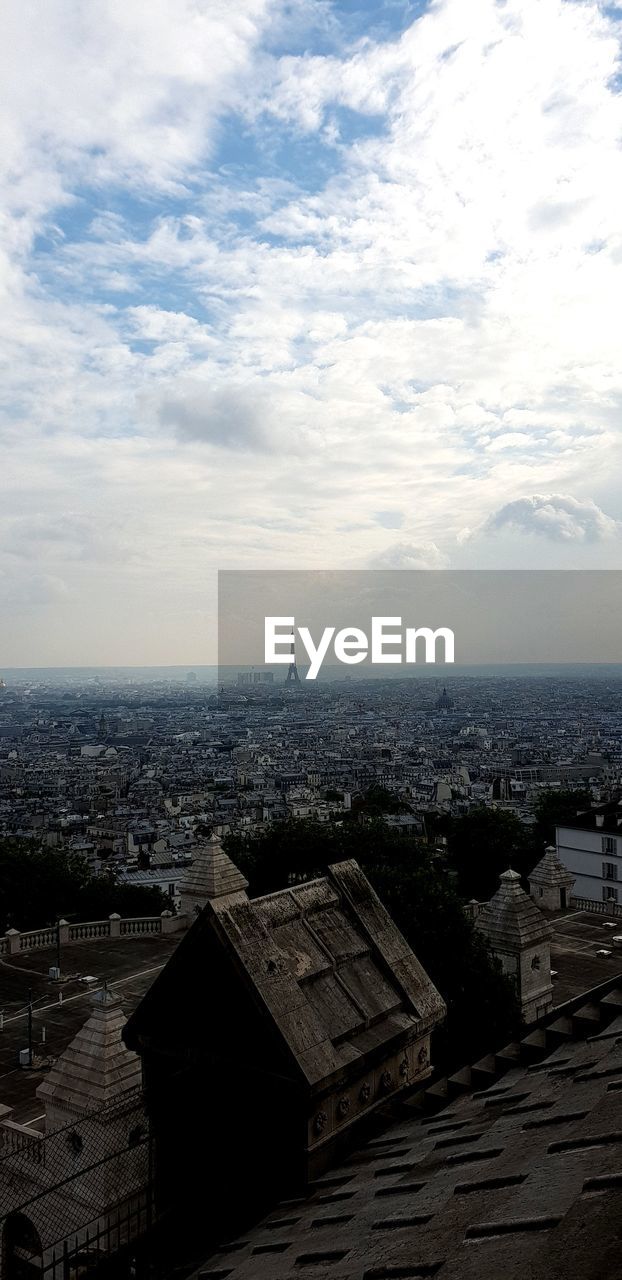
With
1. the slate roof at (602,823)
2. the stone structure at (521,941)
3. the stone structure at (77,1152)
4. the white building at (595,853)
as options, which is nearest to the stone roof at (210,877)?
the stone structure at (521,941)

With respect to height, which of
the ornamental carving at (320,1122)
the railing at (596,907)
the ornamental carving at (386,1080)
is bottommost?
the railing at (596,907)

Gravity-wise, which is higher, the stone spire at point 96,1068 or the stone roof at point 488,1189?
the stone roof at point 488,1189

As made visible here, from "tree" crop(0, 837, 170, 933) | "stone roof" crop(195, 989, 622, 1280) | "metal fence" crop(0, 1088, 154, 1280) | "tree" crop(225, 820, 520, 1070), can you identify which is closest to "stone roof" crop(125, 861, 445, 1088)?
"stone roof" crop(195, 989, 622, 1280)

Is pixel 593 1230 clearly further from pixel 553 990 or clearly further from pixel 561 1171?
pixel 553 990

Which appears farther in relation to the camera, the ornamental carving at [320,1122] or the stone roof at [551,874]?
the stone roof at [551,874]

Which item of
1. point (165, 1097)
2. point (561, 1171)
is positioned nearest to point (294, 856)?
point (165, 1097)

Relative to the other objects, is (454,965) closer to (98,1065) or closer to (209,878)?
(209,878)

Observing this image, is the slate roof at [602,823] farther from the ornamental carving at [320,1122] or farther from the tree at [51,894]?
the ornamental carving at [320,1122]
